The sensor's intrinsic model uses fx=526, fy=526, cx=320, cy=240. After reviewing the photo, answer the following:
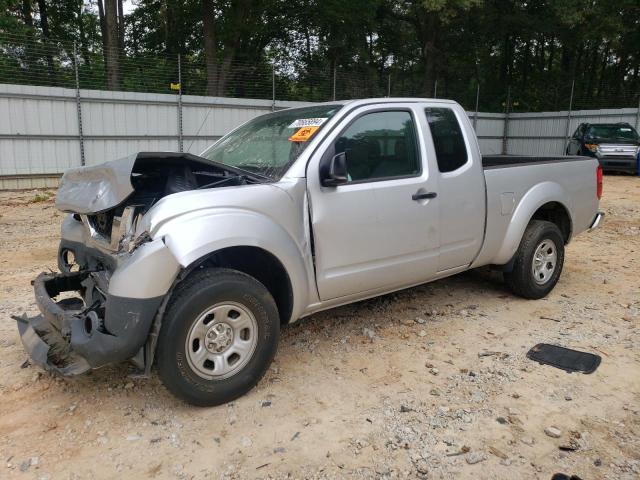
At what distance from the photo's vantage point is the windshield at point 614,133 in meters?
16.9

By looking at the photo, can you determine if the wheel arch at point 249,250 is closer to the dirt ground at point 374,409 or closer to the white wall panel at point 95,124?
the dirt ground at point 374,409

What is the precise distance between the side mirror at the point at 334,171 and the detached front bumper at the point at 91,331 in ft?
4.30

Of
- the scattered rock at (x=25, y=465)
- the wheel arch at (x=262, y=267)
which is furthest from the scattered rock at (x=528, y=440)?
the scattered rock at (x=25, y=465)

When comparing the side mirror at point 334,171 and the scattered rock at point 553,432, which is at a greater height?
the side mirror at point 334,171

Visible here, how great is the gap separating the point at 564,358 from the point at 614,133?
15870mm

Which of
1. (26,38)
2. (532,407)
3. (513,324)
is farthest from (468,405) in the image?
(26,38)

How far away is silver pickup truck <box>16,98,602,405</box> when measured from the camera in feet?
9.44

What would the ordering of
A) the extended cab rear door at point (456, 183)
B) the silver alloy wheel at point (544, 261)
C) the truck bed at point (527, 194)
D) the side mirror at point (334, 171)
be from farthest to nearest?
the silver alloy wheel at point (544, 261) < the truck bed at point (527, 194) < the extended cab rear door at point (456, 183) < the side mirror at point (334, 171)

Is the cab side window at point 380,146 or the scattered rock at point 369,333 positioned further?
the scattered rock at point 369,333

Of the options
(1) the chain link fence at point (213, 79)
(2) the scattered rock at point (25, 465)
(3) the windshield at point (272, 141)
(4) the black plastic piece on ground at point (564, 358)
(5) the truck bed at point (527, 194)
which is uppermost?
(1) the chain link fence at point (213, 79)

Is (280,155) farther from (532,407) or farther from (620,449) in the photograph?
(620,449)

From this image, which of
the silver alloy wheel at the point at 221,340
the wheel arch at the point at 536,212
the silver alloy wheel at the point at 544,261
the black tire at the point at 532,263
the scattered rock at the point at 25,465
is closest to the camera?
the scattered rock at the point at 25,465

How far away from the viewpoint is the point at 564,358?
3.85m

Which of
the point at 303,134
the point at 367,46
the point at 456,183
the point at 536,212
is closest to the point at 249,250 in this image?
the point at 303,134
